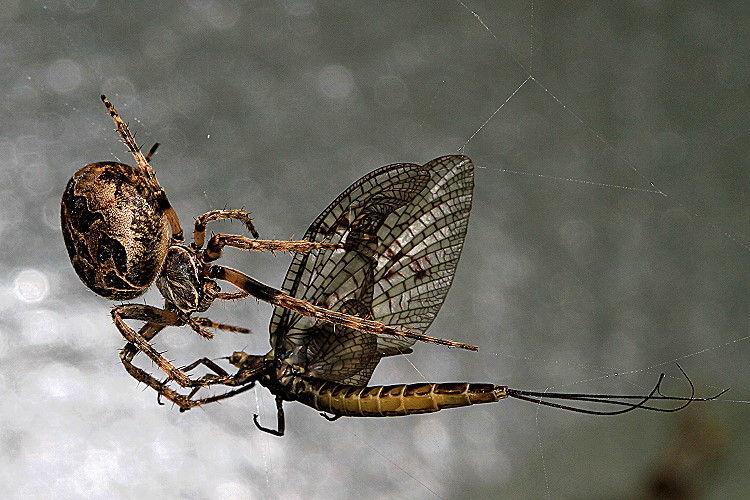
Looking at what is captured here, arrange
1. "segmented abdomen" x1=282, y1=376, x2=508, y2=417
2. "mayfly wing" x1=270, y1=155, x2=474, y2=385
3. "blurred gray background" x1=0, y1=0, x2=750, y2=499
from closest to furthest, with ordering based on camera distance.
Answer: "segmented abdomen" x1=282, y1=376, x2=508, y2=417, "mayfly wing" x1=270, y1=155, x2=474, y2=385, "blurred gray background" x1=0, y1=0, x2=750, y2=499

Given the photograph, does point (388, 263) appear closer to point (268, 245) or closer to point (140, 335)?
point (268, 245)

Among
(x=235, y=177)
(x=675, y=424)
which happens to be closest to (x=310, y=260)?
(x=235, y=177)

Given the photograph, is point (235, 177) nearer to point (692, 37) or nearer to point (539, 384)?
point (539, 384)

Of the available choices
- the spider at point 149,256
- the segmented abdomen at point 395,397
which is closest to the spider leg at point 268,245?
the spider at point 149,256

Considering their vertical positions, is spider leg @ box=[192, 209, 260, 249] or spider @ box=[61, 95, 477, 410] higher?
spider leg @ box=[192, 209, 260, 249]

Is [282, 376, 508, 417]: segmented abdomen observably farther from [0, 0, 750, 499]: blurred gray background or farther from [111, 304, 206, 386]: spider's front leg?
[0, 0, 750, 499]: blurred gray background

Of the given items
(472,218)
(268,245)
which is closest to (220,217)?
(268,245)

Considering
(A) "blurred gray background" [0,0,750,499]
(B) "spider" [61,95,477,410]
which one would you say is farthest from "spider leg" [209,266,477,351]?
(A) "blurred gray background" [0,0,750,499]
